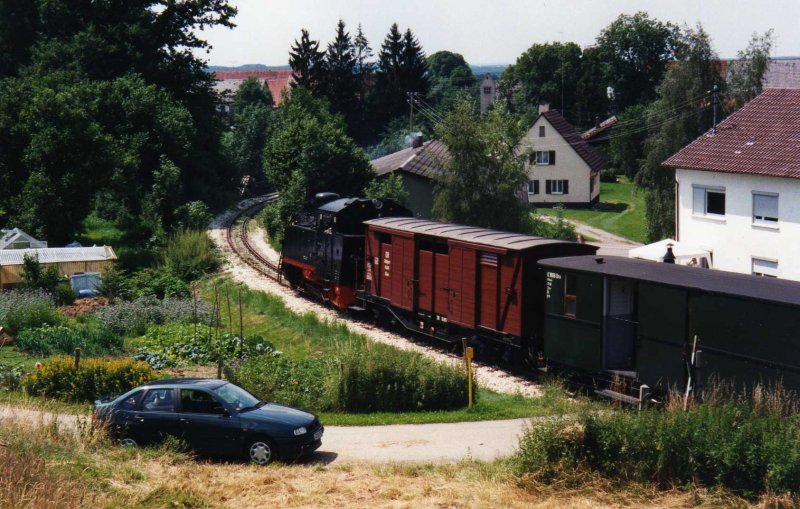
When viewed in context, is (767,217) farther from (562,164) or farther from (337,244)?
(562,164)

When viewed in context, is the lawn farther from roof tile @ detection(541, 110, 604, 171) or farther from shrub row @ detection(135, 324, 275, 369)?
shrub row @ detection(135, 324, 275, 369)

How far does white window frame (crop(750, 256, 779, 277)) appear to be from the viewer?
29.4 meters

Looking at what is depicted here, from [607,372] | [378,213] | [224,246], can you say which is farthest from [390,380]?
[224,246]

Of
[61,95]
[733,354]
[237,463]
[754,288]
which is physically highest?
[61,95]

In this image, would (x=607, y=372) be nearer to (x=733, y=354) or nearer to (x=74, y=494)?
(x=733, y=354)

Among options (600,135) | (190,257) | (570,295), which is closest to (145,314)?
(190,257)

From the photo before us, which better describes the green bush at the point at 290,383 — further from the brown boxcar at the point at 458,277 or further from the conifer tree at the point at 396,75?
the conifer tree at the point at 396,75

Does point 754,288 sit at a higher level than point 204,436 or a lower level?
higher

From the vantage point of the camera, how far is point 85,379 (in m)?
19.1

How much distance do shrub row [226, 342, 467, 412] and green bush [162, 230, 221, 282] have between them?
747 inches

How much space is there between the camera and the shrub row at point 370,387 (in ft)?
61.2

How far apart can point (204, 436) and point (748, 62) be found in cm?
3921

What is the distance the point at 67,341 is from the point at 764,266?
21.6 metres

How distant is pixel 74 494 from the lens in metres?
11.5
